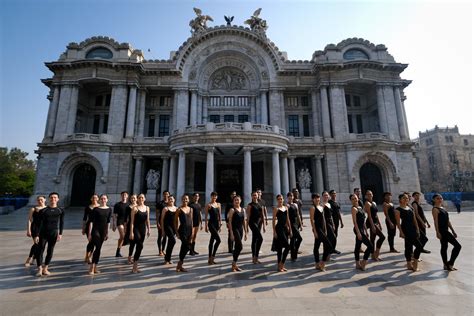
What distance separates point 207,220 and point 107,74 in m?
27.8

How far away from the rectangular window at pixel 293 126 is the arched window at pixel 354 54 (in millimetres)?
9525

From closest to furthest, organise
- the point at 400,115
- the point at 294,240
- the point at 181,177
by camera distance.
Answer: the point at 294,240 < the point at 181,177 < the point at 400,115

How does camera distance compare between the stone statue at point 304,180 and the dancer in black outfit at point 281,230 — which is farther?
the stone statue at point 304,180

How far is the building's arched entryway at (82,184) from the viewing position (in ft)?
86.9

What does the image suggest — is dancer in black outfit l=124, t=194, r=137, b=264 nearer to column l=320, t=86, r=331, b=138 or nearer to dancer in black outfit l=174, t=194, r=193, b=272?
dancer in black outfit l=174, t=194, r=193, b=272

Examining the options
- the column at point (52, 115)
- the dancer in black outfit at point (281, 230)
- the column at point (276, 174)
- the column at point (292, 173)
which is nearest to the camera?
the dancer in black outfit at point (281, 230)

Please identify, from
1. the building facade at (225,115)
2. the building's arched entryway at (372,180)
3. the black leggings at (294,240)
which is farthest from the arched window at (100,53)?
the building's arched entryway at (372,180)

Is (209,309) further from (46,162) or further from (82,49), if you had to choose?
(82,49)

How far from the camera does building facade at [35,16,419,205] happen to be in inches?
1032

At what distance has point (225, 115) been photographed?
30.5m

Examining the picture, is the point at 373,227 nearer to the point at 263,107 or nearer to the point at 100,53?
the point at 263,107

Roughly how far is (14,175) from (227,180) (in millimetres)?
44542

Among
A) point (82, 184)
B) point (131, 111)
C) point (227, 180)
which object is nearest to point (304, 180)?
point (227, 180)

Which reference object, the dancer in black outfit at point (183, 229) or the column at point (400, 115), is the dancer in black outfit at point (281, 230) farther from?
the column at point (400, 115)
